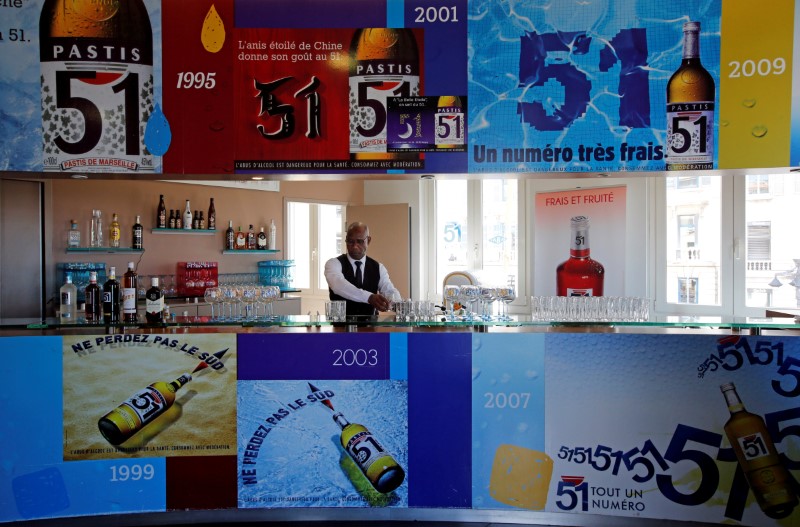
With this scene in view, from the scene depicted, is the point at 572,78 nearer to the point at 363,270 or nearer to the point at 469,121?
the point at 469,121

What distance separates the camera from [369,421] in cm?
323

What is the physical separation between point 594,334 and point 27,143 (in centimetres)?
323

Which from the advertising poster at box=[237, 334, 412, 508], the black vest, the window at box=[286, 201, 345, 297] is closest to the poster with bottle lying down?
the advertising poster at box=[237, 334, 412, 508]

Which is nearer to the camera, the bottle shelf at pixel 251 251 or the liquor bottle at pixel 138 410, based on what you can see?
the liquor bottle at pixel 138 410

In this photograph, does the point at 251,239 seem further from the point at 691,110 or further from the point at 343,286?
the point at 691,110

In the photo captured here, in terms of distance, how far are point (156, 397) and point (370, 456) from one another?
1165mm

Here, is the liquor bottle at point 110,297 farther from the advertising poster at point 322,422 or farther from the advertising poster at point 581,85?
the advertising poster at point 581,85

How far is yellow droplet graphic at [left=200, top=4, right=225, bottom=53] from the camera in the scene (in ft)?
11.4

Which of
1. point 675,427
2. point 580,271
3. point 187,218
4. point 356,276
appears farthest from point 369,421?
point 187,218

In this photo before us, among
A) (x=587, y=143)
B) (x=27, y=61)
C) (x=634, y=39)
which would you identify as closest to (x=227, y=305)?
(x=27, y=61)

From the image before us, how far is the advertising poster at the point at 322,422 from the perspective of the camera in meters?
3.21

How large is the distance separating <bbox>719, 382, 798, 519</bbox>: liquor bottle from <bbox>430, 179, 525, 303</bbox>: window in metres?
4.63

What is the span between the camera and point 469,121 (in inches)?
137

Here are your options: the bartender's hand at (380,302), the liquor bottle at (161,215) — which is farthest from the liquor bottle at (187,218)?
the bartender's hand at (380,302)
